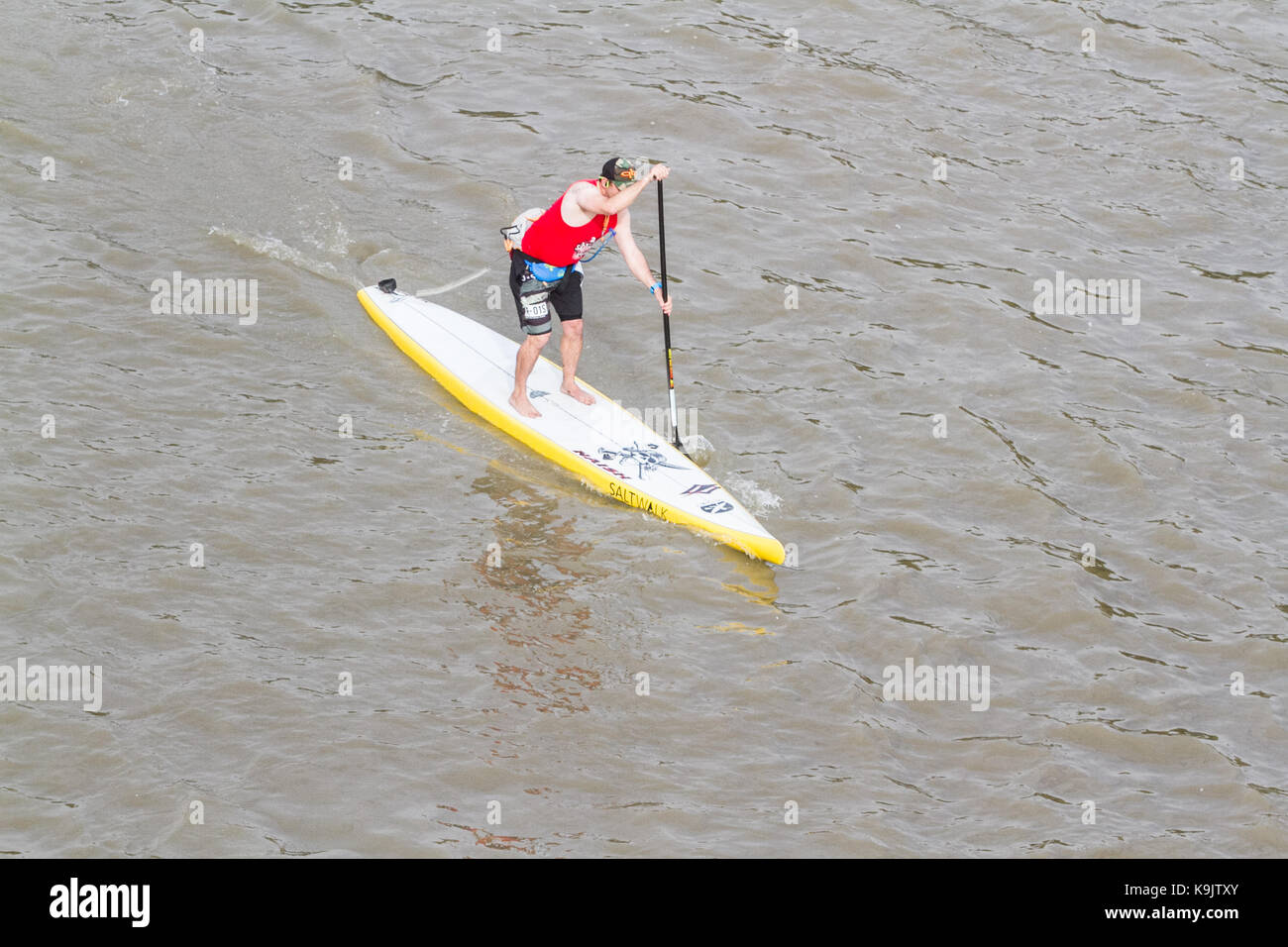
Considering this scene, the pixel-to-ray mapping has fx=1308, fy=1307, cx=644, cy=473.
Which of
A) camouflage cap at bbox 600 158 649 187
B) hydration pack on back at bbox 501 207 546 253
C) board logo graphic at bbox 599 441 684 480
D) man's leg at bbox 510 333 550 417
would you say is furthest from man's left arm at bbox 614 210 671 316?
board logo graphic at bbox 599 441 684 480

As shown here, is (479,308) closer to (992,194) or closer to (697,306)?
(697,306)

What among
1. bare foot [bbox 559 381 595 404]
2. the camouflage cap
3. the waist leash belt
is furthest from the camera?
bare foot [bbox 559 381 595 404]

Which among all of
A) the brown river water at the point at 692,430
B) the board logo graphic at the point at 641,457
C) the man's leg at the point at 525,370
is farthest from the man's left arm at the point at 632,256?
the brown river water at the point at 692,430

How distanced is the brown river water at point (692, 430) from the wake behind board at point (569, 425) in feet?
0.56

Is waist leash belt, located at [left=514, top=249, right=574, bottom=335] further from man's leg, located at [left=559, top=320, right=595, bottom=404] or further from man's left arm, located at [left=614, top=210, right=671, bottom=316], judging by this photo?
man's left arm, located at [left=614, top=210, right=671, bottom=316]

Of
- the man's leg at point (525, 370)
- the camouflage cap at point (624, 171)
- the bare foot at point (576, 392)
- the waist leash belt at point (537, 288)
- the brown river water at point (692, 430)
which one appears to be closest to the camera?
the brown river water at point (692, 430)

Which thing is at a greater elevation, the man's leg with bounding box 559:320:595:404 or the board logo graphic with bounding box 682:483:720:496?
the man's leg with bounding box 559:320:595:404

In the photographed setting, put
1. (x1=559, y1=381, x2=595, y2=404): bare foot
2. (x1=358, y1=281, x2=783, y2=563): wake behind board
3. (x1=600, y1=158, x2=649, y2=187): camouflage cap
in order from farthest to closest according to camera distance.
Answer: (x1=559, y1=381, x2=595, y2=404): bare foot < (x1=358, y1=281, x2=783, y2=563): wake behind board < (x1=600, y1=158, x2=649, y2=187): camouflage cap

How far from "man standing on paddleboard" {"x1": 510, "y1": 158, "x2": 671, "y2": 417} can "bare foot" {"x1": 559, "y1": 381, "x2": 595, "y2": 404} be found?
0.09 feet

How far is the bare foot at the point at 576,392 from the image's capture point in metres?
10.3

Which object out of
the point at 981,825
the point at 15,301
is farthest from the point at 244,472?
the point at 981,825

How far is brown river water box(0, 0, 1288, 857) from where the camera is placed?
7051 millimetres

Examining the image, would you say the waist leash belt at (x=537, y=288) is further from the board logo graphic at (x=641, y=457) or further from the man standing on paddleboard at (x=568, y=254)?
the board logo graphic at (x=641, y=457)

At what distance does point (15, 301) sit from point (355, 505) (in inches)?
147
